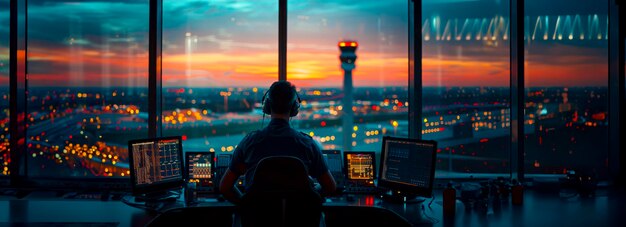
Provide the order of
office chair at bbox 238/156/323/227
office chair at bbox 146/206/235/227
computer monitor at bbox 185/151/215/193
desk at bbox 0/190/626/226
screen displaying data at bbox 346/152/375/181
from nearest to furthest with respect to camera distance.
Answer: office chair at bbox 238/156/323/227
desk at bbox 0/190/626/226
office chair at bbox 146/206/235/227
computer monitor at bbox 185/151/215/193
screen displaying data at bbox 346/152/375/181

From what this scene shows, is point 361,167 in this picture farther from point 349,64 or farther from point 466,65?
point 466,65

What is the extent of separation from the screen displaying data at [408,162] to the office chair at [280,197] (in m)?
1.58

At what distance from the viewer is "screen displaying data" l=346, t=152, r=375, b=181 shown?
13.0ft

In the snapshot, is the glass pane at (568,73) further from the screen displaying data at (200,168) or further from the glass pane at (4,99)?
the glass pane at (4,99)

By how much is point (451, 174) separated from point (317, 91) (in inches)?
65.5

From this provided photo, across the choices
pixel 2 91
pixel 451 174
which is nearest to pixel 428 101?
pixel 451 174

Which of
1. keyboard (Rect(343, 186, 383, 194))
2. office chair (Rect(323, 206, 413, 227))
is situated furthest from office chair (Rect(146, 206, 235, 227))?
keyboard (Rect(343, 186, 383, 194))

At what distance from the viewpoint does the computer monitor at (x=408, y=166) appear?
3.59 m

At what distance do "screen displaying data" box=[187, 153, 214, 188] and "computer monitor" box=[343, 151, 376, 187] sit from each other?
982 millimetres

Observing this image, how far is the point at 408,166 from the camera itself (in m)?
3.70

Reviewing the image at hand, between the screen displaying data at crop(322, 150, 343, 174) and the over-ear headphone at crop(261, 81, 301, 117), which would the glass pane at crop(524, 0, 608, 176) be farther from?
the over-ear headphone at crop(261, 81, 301, 117)

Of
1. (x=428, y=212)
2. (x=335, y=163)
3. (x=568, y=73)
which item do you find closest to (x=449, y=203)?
(x=428, y=212)

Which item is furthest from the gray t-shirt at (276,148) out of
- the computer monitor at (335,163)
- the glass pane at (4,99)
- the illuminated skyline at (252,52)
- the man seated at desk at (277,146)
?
the glass pane at (4,99)

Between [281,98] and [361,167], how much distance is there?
1589mm
